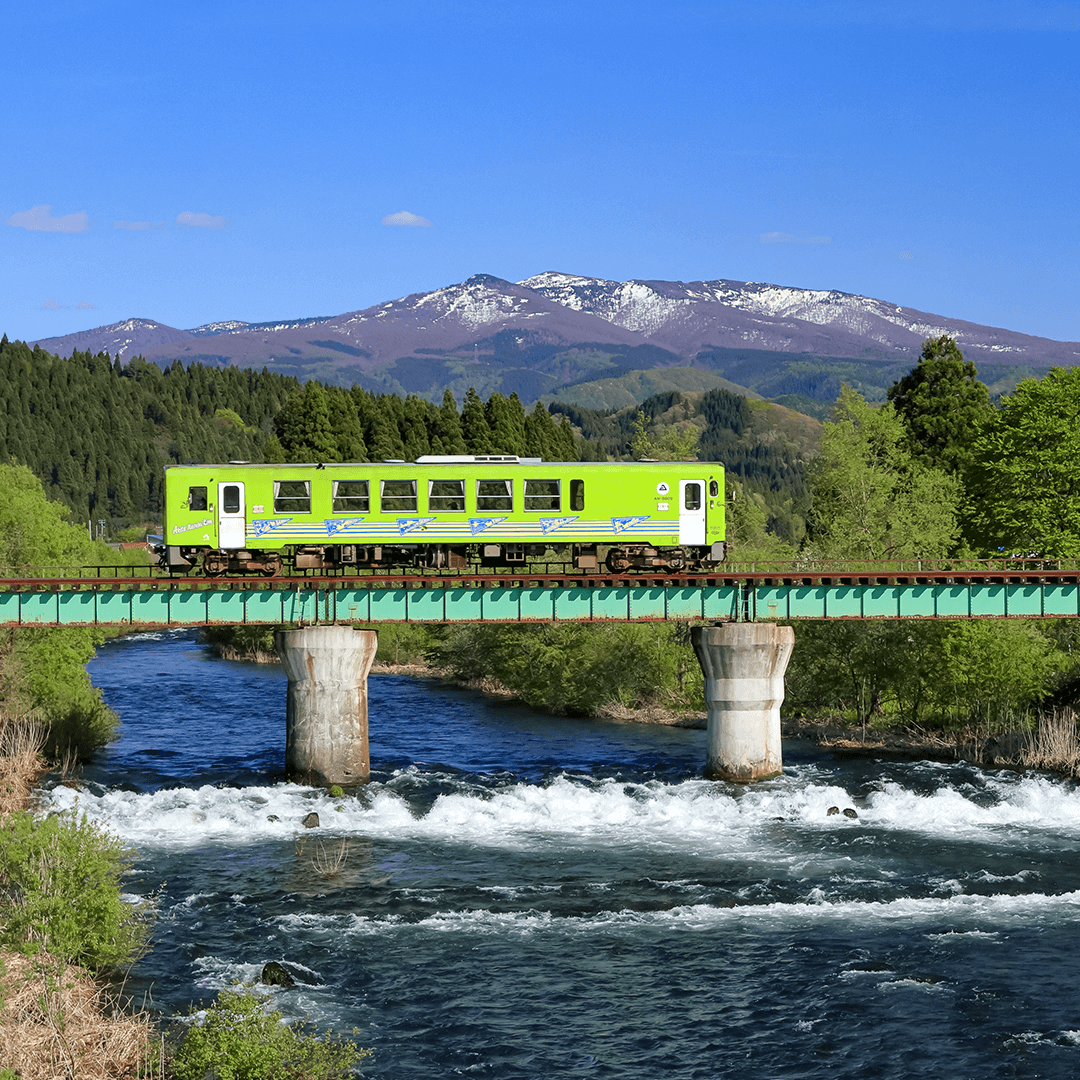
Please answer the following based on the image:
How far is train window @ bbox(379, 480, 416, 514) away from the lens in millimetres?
44031

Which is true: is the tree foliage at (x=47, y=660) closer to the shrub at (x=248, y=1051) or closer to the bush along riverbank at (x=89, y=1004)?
the bush along riverbank at (x=89, y=1004)

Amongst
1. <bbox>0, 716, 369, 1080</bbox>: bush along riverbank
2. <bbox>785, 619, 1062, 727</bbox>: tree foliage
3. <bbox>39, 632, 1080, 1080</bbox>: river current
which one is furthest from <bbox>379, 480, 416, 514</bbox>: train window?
<bbox>785, 619, 1062, 727</bbox>: tree foliage

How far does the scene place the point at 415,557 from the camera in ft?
151

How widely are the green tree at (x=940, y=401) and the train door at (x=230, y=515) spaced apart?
2128 inches

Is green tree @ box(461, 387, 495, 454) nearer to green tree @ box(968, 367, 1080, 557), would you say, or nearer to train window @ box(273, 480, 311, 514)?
green tree @ box(968, 367, 1080, 557)

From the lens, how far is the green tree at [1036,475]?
58.0 m

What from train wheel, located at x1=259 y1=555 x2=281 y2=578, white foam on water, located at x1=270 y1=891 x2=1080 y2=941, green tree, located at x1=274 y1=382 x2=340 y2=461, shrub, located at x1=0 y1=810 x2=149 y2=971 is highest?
green tree, located at x1=274 y1=382 x2=340 y2=461

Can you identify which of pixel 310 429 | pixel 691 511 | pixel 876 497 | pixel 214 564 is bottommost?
pixel 214 564

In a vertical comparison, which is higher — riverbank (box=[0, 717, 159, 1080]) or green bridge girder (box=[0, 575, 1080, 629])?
green bridge girder (box=[0, 575, 1080, 629])

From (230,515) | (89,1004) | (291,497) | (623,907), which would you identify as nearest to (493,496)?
(291,497)

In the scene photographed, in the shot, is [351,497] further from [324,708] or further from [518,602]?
[324,708]

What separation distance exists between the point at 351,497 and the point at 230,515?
13.7 ft

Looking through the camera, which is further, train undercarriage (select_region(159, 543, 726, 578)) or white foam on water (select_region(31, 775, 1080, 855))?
train undercarriage (select_region(159, 543, 726, 578))

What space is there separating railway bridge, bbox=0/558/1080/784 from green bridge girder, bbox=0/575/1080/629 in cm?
5
